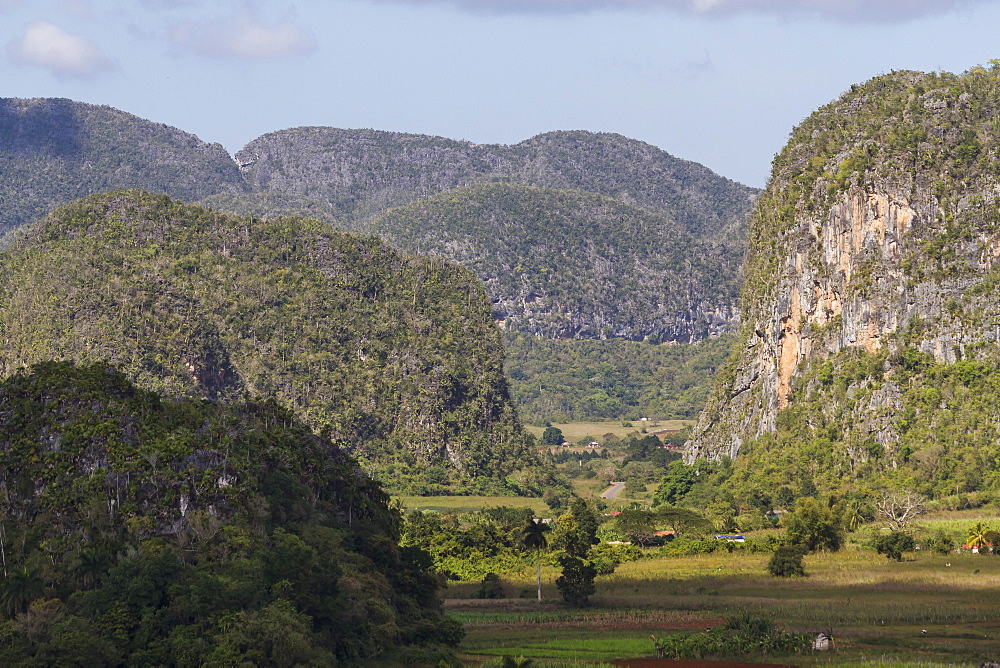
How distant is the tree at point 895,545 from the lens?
310 feet

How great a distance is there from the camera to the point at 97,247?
174 metres

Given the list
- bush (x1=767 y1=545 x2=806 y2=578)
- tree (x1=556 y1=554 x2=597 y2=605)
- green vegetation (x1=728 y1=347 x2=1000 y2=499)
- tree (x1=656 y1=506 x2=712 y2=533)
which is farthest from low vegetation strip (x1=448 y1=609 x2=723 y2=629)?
green vegetation (x1=728 y1=347 x2=1000 y2=499)

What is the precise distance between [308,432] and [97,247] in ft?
332

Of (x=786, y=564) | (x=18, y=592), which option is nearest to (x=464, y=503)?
(x=786, y=564)

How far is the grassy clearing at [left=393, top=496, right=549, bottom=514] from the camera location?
146750mm

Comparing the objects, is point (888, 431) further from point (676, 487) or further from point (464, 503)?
point (464, 503)

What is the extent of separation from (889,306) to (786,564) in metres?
49.0

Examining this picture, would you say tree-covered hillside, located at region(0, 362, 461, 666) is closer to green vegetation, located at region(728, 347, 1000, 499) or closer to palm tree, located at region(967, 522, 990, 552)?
palm tree, located at region(967, 522, 990, 552)

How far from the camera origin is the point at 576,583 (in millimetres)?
84375

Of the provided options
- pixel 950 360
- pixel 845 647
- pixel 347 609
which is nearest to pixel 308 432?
pixel 347 609

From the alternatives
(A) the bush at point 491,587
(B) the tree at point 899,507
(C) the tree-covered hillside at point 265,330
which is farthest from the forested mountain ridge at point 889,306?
(A) the bush at point 491,587

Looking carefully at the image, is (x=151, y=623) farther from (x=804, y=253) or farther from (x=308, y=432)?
(x=804, y=253)

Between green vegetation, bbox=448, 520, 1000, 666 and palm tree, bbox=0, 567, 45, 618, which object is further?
green vegetation, bbox=448, 520, 1000, 666

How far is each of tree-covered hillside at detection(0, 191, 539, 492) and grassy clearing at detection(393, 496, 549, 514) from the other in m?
6.00
